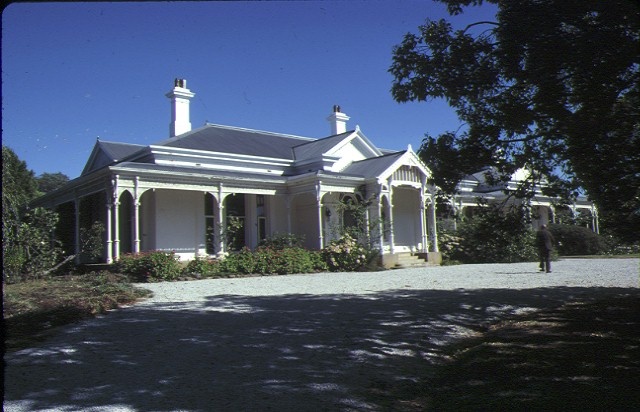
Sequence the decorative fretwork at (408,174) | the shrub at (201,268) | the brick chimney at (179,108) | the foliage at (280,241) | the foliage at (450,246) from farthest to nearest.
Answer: the brick chimney at (179,108), the foliage at (450,246), the decorative fretwork at (408,174), the foliage at (280,241), the shrub at (201,268)

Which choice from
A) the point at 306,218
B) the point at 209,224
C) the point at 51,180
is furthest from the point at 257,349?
the point at 51,180

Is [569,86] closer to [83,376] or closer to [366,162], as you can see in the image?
[83,376]

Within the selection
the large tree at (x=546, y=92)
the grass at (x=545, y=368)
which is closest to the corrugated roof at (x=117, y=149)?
the large tree at (x=546, y=92)

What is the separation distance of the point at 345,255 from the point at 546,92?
12.4 meters

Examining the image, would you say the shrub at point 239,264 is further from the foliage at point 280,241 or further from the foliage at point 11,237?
the foliage at point 11,237

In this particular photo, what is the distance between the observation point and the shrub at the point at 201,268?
50.4ft

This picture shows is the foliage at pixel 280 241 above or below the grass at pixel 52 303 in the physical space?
above

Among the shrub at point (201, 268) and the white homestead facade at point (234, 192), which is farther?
the white homestead facade at point (234, 192)

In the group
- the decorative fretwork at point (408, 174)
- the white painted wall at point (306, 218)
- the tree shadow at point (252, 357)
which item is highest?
the decorative fretwork at point (408, 174)

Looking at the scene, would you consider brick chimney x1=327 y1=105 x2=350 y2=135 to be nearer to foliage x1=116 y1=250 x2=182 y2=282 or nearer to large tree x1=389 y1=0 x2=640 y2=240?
foliage x1=116 y1=250 x2=182 y2=282

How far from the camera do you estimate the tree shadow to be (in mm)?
4562

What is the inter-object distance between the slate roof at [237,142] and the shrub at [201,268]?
671 cm

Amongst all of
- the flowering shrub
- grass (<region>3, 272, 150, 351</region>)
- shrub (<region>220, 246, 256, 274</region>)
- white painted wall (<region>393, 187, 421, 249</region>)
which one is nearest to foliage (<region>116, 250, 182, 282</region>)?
shrub (<region>220, 246, 256, 274</region>)

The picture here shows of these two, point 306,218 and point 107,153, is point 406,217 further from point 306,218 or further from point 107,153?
point 107,153
